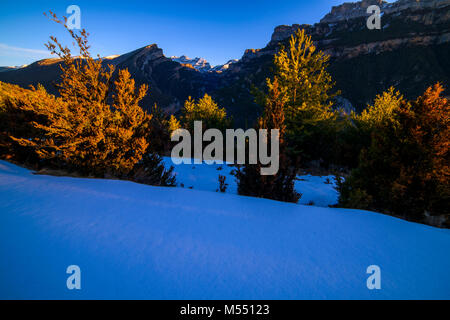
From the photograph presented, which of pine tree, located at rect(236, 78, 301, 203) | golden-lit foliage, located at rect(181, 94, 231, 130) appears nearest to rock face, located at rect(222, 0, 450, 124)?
golden-lit foliage, located at rect(181, 94, 231, 130)

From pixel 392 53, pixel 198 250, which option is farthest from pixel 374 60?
pixel 198 250

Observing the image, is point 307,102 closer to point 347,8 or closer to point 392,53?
point 392,53

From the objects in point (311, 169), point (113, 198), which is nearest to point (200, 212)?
point (113, 198)

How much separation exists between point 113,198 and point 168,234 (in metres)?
A: 1.54

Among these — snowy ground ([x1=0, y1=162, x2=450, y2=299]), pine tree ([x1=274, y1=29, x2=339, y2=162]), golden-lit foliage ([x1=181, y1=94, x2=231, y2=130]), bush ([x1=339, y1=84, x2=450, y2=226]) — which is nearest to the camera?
snowy ground ([x1=0, y1=162, x2=450, y2=299])

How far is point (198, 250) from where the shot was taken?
2033 millimetres

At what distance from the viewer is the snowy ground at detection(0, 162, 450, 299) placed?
61.6 inches

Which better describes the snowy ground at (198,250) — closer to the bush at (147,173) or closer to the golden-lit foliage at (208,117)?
the bush at (147,173)

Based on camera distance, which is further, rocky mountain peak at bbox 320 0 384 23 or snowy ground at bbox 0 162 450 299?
rocky mountain peak at bbox 320 0 384 23

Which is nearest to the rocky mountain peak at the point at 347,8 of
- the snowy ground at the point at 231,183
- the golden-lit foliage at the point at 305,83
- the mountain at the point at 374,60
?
the mountain at the point at 374,60

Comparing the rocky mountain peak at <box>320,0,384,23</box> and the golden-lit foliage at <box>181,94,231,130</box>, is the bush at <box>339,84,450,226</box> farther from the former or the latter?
the rocky mountain peak at <box>320,0,384,23</box>
